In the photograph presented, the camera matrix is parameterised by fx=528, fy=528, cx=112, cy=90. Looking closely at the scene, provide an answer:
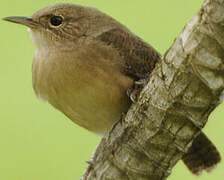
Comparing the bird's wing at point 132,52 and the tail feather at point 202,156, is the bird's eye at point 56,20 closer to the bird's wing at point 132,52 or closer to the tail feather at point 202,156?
the bird's wing at point 132,52

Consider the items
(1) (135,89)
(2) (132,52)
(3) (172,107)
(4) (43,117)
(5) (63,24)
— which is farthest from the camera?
(4) (43,117)

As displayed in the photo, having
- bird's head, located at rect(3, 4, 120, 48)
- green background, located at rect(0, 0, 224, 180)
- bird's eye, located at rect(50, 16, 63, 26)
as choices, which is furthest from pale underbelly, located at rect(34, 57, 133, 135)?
green background, located at rect(0, 0, 224, 180)

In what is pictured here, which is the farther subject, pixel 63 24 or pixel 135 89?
pixel 63 24

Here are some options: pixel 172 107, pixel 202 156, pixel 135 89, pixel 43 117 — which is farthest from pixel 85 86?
pixel 43 117

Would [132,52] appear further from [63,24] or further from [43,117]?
[43,117]

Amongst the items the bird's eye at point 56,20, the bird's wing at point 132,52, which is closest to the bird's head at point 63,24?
the bird's eye at point 56,20

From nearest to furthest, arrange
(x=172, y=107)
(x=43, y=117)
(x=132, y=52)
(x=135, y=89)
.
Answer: (x=172, y=107) → (x=135, y=89) → (x=132, y=52) → (x=43, y=117)

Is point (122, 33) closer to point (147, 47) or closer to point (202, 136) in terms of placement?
point (147, 47)
